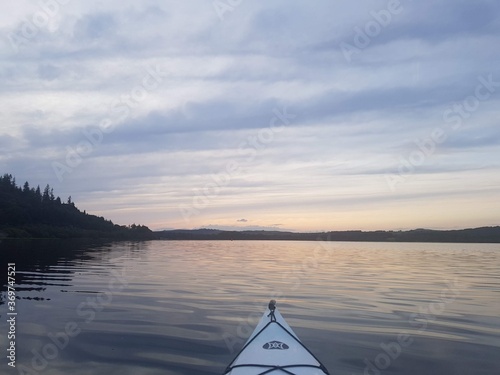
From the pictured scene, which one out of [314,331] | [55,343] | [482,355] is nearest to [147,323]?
Answer: [55,343]

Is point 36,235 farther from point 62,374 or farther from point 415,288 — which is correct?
point 62,374

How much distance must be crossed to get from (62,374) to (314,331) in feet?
30.2

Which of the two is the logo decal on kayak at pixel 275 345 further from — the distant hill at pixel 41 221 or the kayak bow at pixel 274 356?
the distant hill at pixel 41 221

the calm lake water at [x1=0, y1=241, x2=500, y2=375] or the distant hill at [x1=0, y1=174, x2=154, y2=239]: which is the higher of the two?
the distant hill at [x1=0, y1=174, x2=154, y2=239]

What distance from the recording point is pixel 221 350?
15039mm
